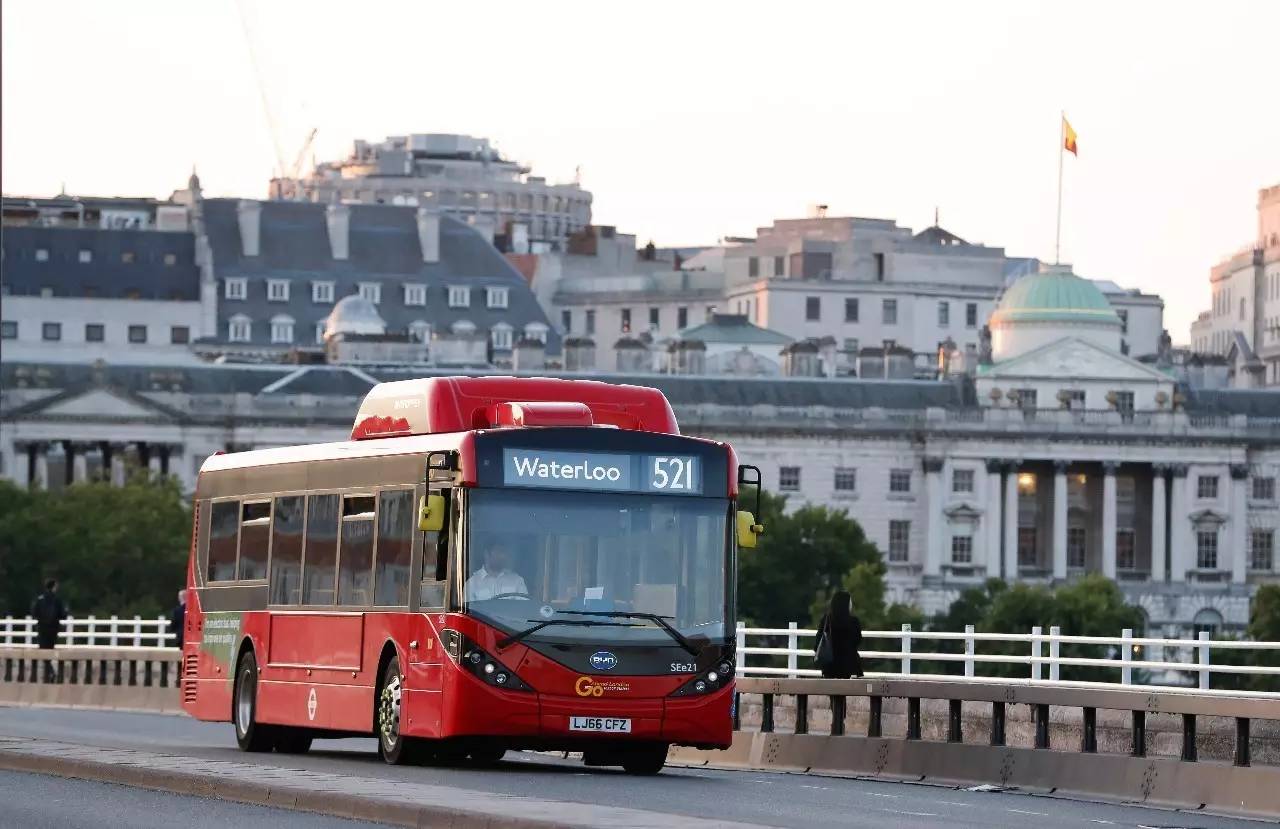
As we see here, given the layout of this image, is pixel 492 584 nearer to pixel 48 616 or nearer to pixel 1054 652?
pixel 1054 652

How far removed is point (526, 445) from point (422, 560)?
1.62 metres

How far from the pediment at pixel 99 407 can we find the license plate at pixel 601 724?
160 m

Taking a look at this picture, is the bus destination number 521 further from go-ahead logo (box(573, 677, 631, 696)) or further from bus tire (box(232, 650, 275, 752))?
bus tire (box(232, 650, 275, 752))

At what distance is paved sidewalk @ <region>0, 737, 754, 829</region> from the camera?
98.9 ft

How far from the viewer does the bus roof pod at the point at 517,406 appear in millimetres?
40312

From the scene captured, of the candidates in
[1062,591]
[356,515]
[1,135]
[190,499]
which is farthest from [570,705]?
[190,499]

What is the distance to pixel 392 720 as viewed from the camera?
134 feet

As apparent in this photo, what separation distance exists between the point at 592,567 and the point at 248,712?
747cm

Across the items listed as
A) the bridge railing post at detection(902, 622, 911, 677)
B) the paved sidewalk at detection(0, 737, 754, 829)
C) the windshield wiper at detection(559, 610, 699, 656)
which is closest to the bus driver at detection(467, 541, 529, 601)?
the windshield wiper at detection(559, 610, 699, 656)

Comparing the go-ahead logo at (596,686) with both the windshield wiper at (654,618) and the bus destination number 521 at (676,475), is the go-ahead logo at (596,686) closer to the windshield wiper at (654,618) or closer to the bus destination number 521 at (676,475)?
the windshield wiper at (654,618)

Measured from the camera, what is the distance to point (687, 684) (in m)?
39.7

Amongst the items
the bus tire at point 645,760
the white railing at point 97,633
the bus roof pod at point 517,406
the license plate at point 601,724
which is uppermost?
the bus roof pod at point 517,406

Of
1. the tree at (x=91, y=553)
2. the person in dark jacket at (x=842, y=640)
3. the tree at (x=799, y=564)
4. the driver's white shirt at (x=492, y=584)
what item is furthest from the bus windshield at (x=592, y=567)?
the tree at (x=799, y=564)

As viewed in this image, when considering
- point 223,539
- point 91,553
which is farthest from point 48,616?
point 91,553
